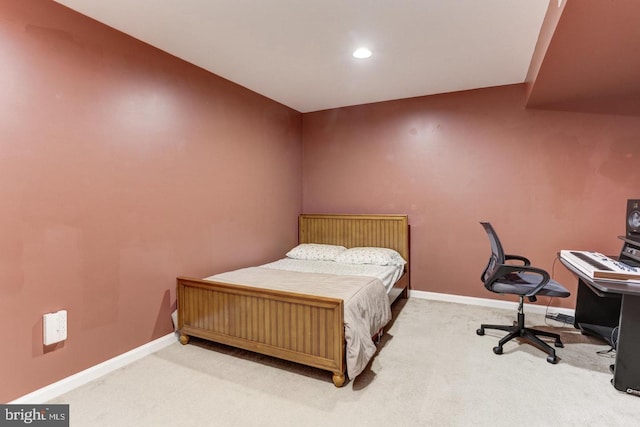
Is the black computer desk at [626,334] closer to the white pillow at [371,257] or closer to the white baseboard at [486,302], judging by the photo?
the white baseboard at [486,302]

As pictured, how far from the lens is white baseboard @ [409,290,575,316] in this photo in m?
3.37

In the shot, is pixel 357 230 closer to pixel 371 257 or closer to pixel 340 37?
pixel 371 257

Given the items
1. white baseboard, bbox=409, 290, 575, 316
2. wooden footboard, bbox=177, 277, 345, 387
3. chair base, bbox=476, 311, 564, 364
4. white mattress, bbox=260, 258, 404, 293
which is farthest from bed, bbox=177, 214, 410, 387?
white baseboard, bbox=409, 290, 575, 316

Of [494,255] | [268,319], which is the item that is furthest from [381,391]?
[494,255]

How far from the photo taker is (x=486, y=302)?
3.63 meters

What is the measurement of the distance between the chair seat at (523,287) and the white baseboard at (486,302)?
0.76 meters

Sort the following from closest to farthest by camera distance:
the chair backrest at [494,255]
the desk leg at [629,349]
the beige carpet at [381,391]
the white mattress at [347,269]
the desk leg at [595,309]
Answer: the beige carpet at [381,391] < the desk leg at [629,349] < the chair backrest at [494,255] < the desk leg at [595,309] < the white mattress at [347,269]

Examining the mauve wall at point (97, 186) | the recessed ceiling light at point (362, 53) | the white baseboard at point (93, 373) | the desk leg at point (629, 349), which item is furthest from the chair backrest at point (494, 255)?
the white baseboard at point (93, 373)

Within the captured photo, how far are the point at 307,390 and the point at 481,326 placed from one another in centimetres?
172

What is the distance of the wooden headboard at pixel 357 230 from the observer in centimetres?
390

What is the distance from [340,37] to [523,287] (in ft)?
7.98

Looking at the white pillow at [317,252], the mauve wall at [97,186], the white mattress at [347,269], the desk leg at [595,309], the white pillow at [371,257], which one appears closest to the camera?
the mauve wall at [97,186]

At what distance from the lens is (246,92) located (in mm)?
3592

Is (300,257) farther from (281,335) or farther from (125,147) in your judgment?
(125,147)
